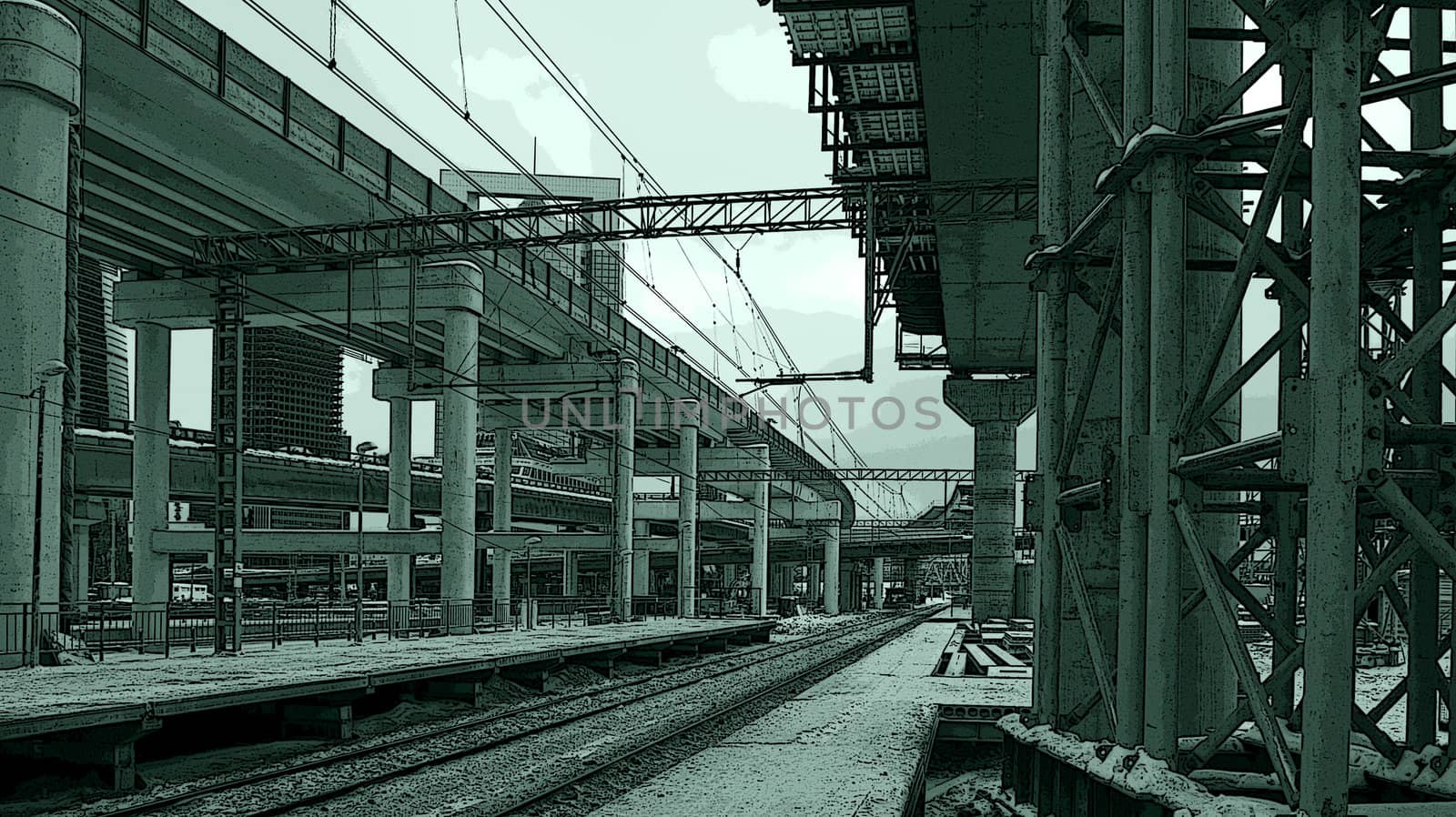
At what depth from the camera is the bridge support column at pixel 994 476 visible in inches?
1860

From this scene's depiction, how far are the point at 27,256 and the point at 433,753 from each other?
10.6m

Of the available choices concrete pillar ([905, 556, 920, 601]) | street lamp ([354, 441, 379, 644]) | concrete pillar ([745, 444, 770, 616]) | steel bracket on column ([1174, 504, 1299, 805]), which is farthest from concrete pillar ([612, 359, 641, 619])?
concrete pillar ([905, 556, 920, 601])

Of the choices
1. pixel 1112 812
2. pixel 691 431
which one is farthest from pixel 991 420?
pixel 1112 812

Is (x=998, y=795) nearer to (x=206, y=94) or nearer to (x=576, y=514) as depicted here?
(x=206, y=94)

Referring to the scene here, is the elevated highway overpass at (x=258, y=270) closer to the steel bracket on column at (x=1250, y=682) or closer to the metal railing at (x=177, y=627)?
the metal railing at (x=177, y=627)

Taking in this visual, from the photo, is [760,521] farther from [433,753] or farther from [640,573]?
[433,753]

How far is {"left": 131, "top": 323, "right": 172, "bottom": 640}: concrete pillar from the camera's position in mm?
35625

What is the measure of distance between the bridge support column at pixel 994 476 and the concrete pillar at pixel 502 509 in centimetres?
1673

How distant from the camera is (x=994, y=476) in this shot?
1939 inches

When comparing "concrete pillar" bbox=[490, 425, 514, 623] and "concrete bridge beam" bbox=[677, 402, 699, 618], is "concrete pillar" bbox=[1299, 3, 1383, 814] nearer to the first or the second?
"concrete pillar" bbox=[490, 425, 514, 623]

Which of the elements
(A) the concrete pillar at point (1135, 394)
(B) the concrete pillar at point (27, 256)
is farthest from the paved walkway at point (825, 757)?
(B) the concrete pillar at point (27, 256)

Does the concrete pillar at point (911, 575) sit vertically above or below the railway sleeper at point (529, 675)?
below

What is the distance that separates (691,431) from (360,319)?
25.3 m

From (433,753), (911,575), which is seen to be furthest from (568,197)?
(911,575)
